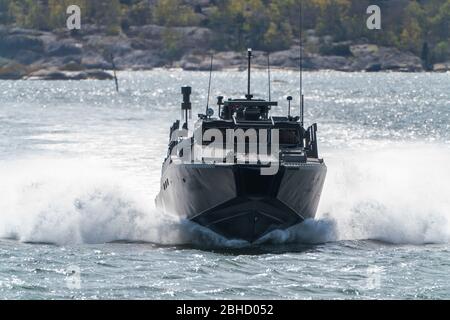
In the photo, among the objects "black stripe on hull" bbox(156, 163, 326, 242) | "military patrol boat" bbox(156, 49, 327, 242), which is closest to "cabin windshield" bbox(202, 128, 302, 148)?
"military patrol boat" bbox(156, 49, 327, 242)

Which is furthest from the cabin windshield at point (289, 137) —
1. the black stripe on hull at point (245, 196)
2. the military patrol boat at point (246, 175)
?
the black stripe on hull at point (245, 196)

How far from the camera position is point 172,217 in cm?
3719

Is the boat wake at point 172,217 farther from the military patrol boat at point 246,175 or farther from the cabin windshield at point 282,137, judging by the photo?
the cabin windshield at point 282,137

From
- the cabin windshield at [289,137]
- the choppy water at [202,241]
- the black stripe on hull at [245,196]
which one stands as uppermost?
the cabin windshield at [289,137]

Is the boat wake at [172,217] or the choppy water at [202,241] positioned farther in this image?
the boat wake at [172,217]

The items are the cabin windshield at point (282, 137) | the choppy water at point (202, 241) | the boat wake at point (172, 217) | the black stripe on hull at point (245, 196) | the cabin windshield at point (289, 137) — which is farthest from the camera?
the cabin windshield at point (289, 137)

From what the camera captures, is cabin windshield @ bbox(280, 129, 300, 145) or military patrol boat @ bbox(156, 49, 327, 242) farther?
cabin windshield @ bbox(280, 129, 300, 145)

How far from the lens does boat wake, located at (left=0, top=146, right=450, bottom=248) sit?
120 feet

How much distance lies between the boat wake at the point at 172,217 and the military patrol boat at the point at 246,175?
461mm

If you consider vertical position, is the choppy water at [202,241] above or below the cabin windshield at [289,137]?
below

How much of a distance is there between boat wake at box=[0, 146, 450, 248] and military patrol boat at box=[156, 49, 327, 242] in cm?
46

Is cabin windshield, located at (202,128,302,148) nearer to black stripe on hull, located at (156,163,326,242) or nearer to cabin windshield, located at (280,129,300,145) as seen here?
cabin windshield, located at (280,129,300,145)

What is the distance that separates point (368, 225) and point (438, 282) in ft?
26.8

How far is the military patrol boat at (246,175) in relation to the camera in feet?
113
